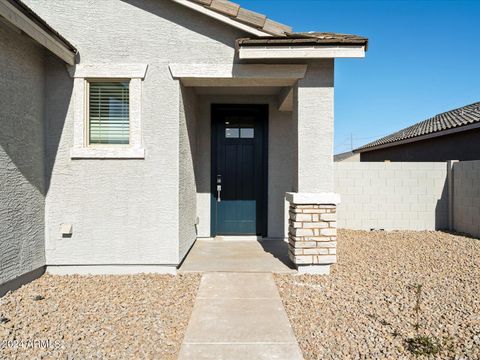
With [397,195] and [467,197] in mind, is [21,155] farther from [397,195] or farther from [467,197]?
[467,197]

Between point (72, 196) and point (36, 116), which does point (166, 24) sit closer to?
point (36, 116)

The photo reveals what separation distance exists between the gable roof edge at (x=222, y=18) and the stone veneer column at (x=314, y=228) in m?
2.78

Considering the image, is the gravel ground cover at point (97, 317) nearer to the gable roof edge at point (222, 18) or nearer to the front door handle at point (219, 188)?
the front door handle at point (219, 188)

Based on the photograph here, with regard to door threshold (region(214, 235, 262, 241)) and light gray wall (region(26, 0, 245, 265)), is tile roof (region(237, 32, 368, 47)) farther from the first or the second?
door threshold (region(214, 235, 262, 241))

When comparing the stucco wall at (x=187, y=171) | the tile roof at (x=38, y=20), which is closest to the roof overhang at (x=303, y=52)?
the stucco wall at (x=187, y=171)

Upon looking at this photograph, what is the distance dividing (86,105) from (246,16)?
10.0ft

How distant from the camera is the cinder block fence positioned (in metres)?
8.52

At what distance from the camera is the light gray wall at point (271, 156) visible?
720 cm

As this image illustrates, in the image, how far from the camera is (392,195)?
8.60 m

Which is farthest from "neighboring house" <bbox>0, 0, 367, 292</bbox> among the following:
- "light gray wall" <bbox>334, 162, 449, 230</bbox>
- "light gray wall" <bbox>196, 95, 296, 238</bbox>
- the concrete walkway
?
"light gray wall" <bbox>334, 162, 449, 230</bbox>

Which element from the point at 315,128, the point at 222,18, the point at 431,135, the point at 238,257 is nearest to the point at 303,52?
the point at 315,128

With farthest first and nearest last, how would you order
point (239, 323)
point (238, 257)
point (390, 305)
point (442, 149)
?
1. point (442, 149)
2. point (238, 257)
3. point (390, 305)
4. point (239, 323)

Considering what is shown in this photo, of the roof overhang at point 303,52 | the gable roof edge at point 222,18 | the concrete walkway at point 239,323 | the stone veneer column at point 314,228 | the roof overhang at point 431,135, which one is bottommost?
the concrete walkway at point 239,323

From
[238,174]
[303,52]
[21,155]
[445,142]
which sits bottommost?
[238,174]
